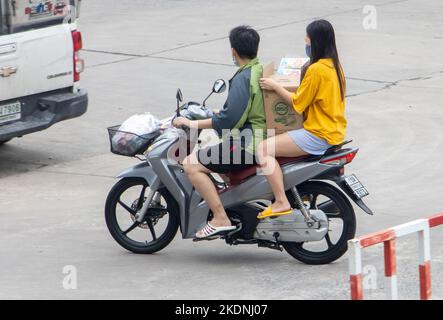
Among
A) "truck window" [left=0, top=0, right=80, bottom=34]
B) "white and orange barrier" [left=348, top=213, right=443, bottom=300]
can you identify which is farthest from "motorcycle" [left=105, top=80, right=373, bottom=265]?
"truck window" [left=0, top=0, right=80, bottom=34]

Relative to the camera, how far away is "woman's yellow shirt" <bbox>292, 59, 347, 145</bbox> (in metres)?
8.14

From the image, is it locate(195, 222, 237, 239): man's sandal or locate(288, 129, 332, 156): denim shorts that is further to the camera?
locate(195, 222, 237, 239): man's sandal

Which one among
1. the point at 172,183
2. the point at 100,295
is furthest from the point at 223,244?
the point at 100,295

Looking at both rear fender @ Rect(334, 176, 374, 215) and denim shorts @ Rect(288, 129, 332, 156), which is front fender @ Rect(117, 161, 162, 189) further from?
rear fender @ Rect(334, 176, 374, 215)

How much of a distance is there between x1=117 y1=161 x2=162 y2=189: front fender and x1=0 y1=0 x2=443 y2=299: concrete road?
1.87ft

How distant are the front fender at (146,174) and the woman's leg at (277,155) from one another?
2.75 ft

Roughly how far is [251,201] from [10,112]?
142 inches

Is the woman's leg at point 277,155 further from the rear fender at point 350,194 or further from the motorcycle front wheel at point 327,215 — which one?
the rear fender at point 350,194

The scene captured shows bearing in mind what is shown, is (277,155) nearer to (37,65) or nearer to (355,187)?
(355,187)

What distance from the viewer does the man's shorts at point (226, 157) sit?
326 inches

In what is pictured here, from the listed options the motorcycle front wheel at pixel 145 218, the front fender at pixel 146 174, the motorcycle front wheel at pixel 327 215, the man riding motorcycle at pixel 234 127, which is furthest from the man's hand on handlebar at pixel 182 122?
the motorcycle front wheel at pixel 327 215

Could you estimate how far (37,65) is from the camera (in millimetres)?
11297

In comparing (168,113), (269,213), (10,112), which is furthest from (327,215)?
(168,113)
